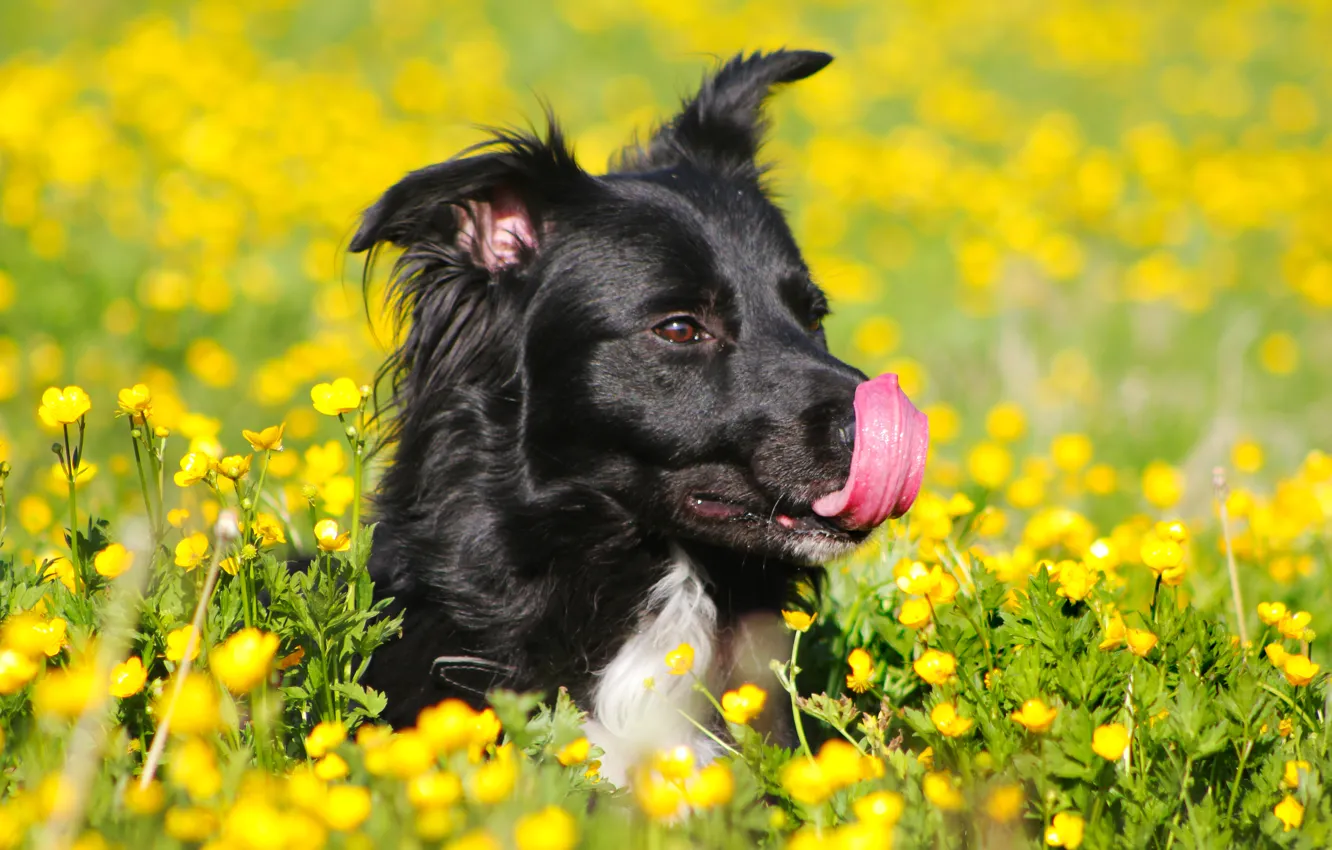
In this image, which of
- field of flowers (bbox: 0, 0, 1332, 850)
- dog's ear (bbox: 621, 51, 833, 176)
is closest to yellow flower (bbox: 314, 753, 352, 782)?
field of flowers (bbox: 0, 0, 1332, 850)

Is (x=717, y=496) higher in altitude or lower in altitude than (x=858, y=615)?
higher

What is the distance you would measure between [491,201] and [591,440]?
27.3 inches

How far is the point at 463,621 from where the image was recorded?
3.15 metres

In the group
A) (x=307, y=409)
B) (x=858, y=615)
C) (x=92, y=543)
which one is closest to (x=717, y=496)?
(x=858, y=615)

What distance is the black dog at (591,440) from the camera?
3104 millimetres

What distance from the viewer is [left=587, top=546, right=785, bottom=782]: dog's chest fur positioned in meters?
3.07

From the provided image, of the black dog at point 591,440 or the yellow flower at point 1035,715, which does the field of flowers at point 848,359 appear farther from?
the black dog at point 591,440

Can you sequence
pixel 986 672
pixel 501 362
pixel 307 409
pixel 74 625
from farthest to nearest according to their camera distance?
1. pixel 307 409
2. pixel 501 362
3. pixel 986 672
4. pixel 74 625

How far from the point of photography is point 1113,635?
2.47 meters

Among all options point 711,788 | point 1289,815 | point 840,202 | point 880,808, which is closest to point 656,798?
point 711,788

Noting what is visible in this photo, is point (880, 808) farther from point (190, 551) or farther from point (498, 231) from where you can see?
point (498, 231)

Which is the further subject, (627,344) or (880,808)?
(627,344)

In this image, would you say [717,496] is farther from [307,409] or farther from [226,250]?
[226,250]

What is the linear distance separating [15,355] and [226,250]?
1.88 metres
